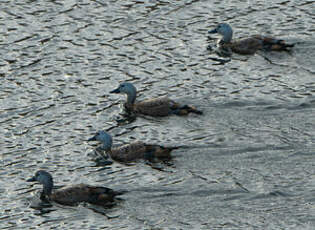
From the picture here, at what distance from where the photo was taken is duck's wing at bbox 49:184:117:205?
2259 centimetres

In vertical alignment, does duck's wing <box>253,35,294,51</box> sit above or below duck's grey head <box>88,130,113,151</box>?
above

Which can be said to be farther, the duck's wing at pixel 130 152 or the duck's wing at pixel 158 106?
the duck's wing at pixel 158 106

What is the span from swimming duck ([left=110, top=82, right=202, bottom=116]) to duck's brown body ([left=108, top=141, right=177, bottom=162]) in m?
2.76

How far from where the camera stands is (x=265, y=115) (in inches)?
1052

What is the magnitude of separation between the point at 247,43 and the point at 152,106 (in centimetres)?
541

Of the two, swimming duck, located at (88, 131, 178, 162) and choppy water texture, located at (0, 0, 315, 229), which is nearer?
choppy water texture, located at (0, 0, 315, 229)

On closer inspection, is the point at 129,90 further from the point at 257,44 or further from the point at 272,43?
the point at 272,43

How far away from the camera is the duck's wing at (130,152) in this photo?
976 inches

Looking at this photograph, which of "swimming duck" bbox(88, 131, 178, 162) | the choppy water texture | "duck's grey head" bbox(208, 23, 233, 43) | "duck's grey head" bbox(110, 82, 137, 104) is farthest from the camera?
"duck's grey head" bbox(208, 23, 233, 43)

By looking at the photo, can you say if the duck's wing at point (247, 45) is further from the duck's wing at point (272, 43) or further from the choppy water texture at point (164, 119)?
the choppy water texture at point (164, 119)

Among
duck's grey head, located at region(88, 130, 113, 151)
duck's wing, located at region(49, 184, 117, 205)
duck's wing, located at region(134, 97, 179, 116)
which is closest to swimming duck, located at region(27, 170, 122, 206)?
duck's wing, located at region(49, 184, 117, 205)

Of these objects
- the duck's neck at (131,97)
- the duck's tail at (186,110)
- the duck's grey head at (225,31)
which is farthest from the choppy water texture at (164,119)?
the duck's grey head at (225,31)

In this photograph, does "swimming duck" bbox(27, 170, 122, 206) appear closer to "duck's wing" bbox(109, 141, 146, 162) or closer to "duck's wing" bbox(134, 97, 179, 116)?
"duck's wing" bbox(109, 141, 146, 162)

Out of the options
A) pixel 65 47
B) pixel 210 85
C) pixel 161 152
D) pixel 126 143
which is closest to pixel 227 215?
pixel 161 152
